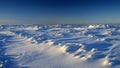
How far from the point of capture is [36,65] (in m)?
28.7

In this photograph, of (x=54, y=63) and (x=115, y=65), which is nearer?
(x=115, y=65)

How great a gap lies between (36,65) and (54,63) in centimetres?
290

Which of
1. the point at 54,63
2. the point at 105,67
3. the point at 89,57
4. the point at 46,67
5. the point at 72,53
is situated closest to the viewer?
the point at 105,67

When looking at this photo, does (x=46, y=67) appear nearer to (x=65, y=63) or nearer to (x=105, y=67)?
(x=65, y=63)

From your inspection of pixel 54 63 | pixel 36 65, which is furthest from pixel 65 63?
pixel 36 65

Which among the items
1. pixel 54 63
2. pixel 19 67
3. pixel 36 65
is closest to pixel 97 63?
pixel 54 63

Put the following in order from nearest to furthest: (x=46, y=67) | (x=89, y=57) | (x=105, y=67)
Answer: (x=105, y=67) → (x=46, y=67) → (x=89, y=57)

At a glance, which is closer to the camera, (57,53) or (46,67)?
(46,67)

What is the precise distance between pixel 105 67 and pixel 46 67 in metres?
7.78

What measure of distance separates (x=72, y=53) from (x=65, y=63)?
734 cm

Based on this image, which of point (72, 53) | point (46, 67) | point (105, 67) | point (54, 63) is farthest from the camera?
point (72, 53)

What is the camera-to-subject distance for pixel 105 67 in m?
26.4

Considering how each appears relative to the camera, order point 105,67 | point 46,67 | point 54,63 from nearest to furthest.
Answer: point 105,67 → point 46,67 → point 54,63

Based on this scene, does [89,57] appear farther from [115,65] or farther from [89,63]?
[115,65]
